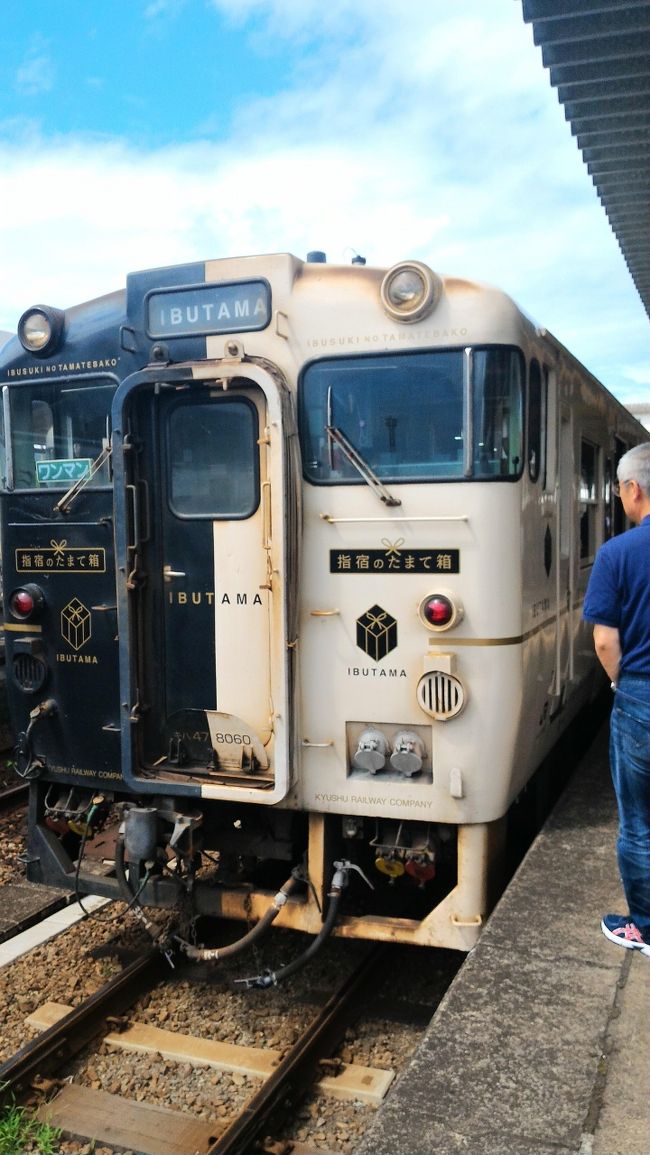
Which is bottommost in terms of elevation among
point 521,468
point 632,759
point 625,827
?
point 625,827

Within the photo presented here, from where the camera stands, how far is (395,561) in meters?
4.11

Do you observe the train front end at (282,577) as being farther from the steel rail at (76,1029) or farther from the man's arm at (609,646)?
the man's arm at (609,646)

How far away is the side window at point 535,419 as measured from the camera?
4305 millimetres

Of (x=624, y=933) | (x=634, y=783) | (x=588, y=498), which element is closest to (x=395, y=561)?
(x=634, y=783)

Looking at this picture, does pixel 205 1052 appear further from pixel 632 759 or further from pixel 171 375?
pixel 171 375

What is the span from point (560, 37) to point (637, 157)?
1394 millimetres

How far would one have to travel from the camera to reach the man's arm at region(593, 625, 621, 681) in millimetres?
3492

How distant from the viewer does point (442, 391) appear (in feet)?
13.3

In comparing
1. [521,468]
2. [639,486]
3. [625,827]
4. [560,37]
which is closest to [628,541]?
[639,486]

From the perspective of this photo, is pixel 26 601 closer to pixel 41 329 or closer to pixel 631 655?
pixel 41 329

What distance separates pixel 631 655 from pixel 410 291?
1.72 meters

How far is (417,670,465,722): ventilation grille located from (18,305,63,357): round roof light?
7.83 ft

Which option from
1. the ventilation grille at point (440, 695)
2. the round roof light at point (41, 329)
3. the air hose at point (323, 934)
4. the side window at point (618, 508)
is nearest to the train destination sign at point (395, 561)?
the ventilation grille at point (440, 695)

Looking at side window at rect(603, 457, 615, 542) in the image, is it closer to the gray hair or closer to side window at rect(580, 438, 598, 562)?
side window at rect(580, 438, 598, 562)
